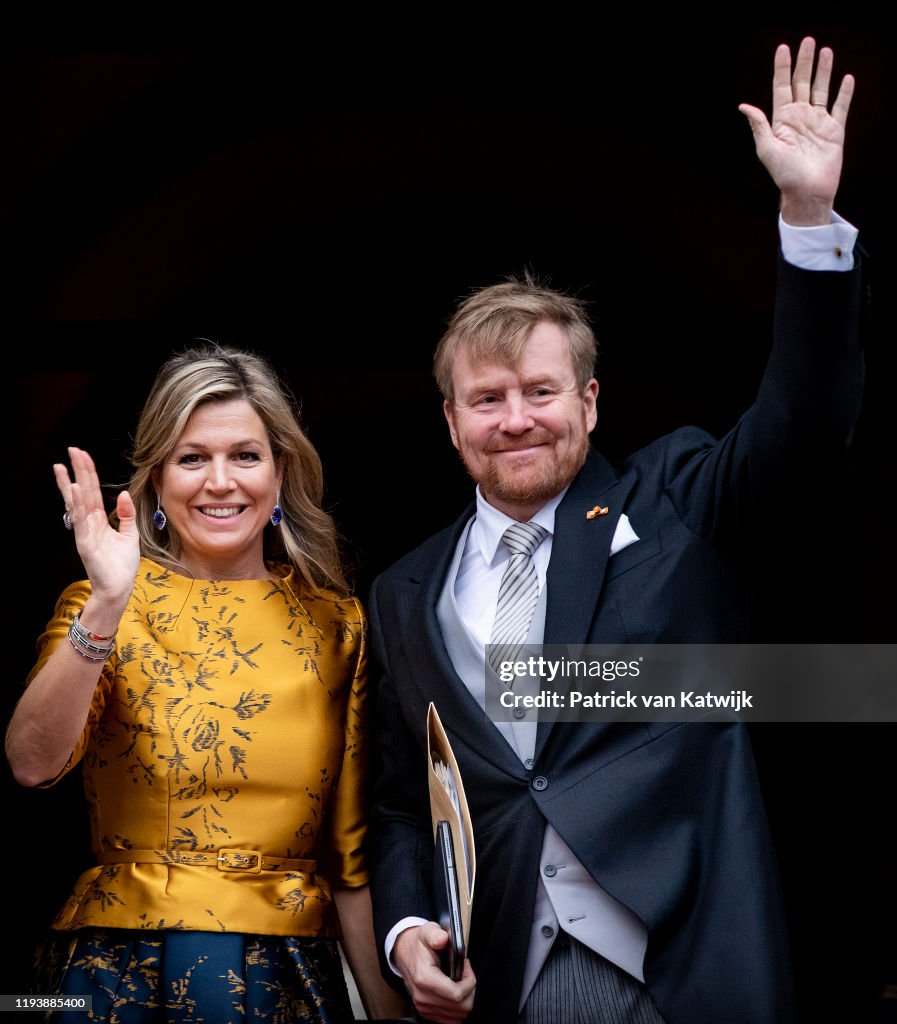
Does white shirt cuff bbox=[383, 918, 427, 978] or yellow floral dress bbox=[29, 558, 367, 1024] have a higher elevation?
yellow floral dress bbox=[29, 558, 367, 1024]

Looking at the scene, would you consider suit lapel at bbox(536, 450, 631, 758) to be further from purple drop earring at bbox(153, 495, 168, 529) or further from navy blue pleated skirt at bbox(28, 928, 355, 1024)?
purple drop earring at bbox(153, 495, 168, 529)

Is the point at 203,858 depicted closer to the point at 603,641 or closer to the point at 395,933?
the point at 395,933

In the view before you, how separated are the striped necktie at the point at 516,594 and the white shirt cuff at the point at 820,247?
0.70 meters

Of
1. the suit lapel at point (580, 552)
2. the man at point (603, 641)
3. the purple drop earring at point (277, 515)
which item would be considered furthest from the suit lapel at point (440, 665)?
the purple drop earring at point (277, 515)

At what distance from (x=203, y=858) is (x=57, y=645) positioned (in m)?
0.45

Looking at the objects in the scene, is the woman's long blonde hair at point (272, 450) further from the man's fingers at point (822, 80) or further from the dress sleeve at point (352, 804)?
the man's fingers at point (822, 80)

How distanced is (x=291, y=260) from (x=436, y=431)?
1164 mm

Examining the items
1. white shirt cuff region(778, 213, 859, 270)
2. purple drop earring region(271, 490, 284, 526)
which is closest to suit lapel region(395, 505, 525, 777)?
purple drop earring region(271, 490, 284, 526)

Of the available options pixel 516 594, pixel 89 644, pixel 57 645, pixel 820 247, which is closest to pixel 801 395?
pixel 820 247

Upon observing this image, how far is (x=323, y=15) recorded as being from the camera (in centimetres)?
378

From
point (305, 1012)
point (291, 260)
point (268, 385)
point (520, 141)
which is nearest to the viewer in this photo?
point (305, 1012)

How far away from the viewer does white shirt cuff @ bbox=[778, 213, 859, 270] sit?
203 cm

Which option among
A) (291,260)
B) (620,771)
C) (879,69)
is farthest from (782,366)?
(291,260)

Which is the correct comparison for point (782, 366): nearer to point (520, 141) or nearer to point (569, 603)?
point (569, 603)
